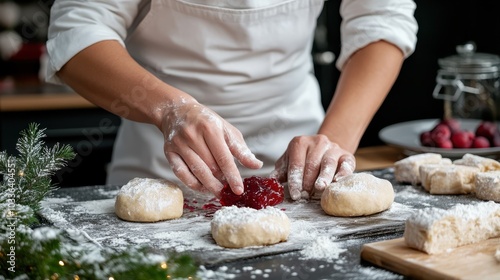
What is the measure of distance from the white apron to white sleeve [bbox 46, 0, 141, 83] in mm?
88

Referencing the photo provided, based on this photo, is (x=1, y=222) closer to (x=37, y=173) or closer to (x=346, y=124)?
(x=37, y=173)

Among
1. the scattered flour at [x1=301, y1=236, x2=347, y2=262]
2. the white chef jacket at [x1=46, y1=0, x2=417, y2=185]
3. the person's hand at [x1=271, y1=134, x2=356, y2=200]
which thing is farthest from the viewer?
the white chef jacket at [x1=46, y1=0, x2=417, y2=185]

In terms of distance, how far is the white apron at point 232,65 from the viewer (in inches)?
75.0

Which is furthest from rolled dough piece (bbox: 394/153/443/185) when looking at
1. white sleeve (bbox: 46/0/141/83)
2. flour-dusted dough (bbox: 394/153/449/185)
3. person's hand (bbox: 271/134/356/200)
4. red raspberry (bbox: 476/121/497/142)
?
white sleeve (bbox: 46/0/141/83)

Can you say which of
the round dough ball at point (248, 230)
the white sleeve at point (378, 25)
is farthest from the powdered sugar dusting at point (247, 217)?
the white sleeve at point (378, 25)

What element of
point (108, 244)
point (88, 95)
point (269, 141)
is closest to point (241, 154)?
point (108, 244)

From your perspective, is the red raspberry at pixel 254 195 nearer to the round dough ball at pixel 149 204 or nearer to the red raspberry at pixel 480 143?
the round dough ball at pixel 149 204

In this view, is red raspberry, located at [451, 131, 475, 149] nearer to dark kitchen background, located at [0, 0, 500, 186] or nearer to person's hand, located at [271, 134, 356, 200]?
person's hand, located at [271, 134, 356, 200]

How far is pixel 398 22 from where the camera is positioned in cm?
200

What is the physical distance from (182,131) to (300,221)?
0.30 m

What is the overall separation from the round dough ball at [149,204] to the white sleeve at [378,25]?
0.73 m

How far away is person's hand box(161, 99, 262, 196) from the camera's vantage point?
149 centimetres

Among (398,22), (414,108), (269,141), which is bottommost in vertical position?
(414,108)

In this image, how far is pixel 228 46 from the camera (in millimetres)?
1942
